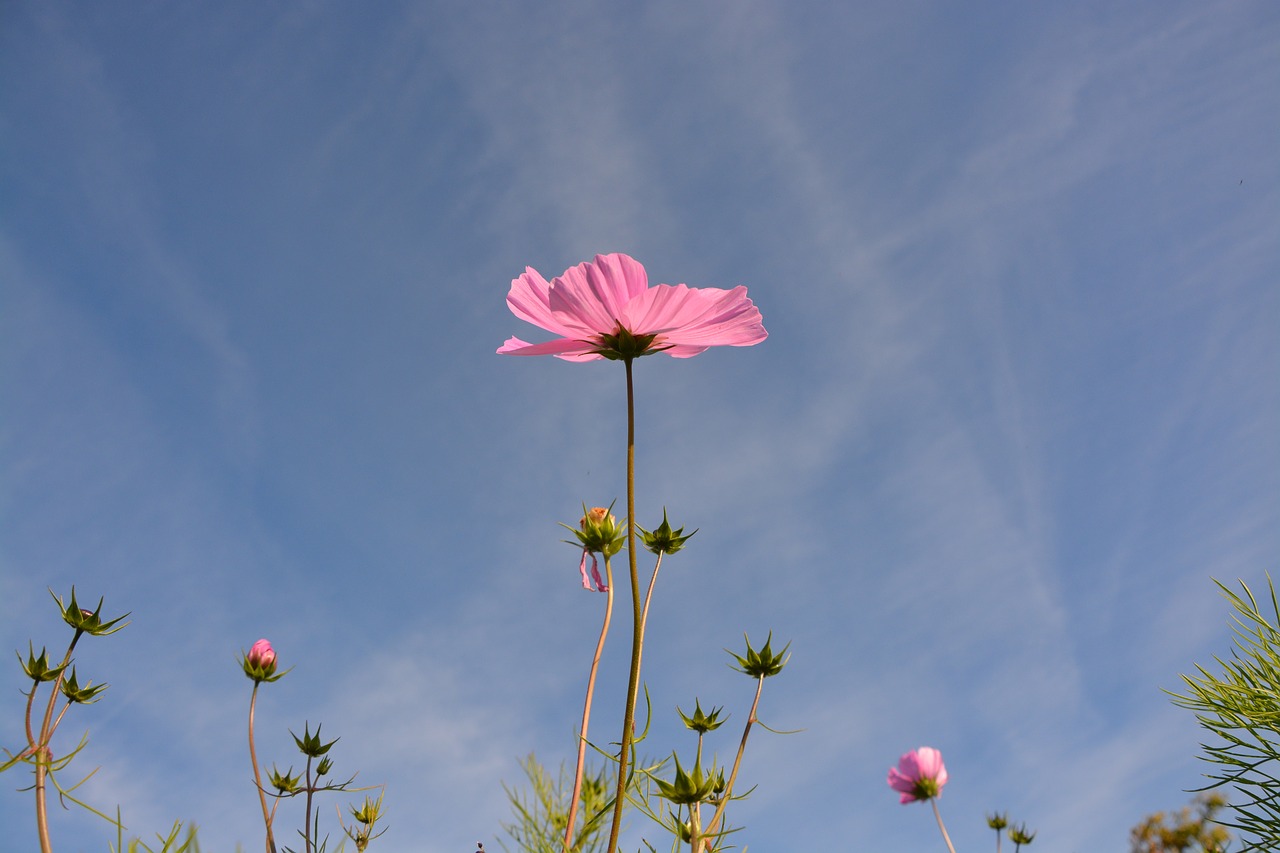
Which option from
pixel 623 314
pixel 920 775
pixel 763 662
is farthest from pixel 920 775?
pixel 623 314

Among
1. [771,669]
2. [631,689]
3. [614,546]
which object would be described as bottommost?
[631,689]

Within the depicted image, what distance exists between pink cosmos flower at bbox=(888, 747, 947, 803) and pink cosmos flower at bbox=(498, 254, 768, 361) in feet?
8.72

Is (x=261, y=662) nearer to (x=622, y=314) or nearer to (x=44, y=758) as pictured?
(x=44, y=758)

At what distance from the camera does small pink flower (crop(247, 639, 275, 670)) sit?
1693 millimetres

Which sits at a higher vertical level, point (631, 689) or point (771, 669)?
point (771, 669)

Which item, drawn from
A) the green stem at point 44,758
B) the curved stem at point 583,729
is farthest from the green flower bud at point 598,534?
the green stem at point 44,758

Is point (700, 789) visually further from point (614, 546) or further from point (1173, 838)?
point (1173, 838)

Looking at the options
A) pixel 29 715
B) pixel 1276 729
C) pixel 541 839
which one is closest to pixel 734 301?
pixel 1276 729

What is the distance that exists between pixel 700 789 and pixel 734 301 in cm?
67

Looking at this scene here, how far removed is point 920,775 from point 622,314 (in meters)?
2.78

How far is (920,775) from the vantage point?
9.90 feet

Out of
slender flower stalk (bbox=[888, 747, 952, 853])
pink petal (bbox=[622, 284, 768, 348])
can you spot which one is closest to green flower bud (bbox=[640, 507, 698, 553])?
pink petal (bbox=[622, 284, 768, 348])

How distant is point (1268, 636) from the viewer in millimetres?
1222

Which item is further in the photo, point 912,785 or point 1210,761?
point 912,785
